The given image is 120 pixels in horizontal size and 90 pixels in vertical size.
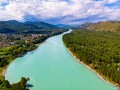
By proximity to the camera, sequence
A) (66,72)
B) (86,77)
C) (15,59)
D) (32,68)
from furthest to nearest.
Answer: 1. (15,59)
2. (32,68)
3. (66,72)
4. (86,77)

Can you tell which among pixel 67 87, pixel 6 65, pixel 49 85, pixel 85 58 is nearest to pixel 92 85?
pixel 67 87

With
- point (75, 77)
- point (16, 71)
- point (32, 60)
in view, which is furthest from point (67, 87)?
point (32, 60)

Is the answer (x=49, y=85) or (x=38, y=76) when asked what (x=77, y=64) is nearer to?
(x=38, y=76)

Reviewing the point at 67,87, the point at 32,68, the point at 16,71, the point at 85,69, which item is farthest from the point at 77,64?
the point at 67,87

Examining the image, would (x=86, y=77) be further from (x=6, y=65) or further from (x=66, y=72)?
(x=6, y=65)

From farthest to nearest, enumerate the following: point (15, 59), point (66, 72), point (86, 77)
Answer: point (15, 59)
point (66, 72)
point (86, 77)

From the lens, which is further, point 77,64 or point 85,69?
point 77,64

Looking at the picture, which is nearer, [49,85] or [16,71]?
[49,85]

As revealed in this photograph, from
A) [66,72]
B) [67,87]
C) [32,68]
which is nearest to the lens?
[67,87]

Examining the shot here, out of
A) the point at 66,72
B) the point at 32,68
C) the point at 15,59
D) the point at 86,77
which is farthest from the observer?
the point at 15,59
